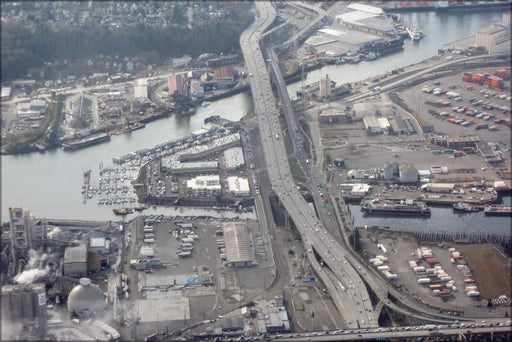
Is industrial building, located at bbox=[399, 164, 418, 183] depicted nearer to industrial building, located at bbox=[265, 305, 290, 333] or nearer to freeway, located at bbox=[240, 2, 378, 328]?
freeway, located at bbox=[240, 2, 378, 328]

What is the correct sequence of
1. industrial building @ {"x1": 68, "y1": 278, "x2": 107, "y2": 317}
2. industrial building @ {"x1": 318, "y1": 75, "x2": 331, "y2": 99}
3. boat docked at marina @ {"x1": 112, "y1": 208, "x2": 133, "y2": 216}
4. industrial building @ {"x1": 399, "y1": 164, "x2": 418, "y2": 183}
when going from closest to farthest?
industrial building @ {"x1": 68, "y1": 278, "x2": 107, "y2": 317}
boat docked at marina @ {"x1": 112, "y1": 208, "x2": 133, "y2": 216}
industrial building @ {"x1": 399, "y1": 164, "x2": 418, "y2": 183}
industrial building @ {"x1": 318, "y1": 75, "x2": 331, "y2": 99}

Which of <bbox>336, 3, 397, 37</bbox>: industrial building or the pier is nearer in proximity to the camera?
the pier

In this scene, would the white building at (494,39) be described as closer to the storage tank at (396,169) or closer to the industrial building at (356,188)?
the storage tank at (396,169)

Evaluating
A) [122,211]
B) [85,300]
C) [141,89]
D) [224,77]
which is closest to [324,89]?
[224,77]

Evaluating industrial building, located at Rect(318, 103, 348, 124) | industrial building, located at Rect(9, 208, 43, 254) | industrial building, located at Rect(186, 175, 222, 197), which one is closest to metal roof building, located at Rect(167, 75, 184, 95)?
industrial building, located at Rect(318, 103, 348, 124)

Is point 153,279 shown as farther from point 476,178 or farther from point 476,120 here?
point 476,120

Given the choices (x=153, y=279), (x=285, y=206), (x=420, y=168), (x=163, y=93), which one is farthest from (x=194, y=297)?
(x=163, y=93)

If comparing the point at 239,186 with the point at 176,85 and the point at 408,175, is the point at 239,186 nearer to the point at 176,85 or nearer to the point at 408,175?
the point at 408,175
